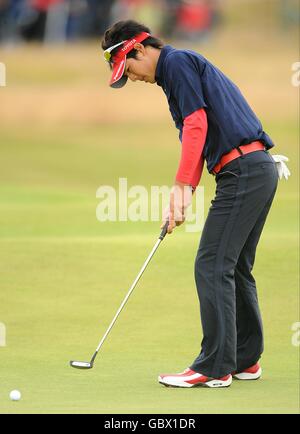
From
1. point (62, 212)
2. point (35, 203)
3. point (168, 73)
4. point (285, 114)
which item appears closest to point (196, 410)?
point (168, 73)

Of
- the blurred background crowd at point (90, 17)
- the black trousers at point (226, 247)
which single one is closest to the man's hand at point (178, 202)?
the black trousers at point (226, 247)

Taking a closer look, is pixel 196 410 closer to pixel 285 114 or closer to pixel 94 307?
pixel 94 307

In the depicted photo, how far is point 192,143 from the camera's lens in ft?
19.1

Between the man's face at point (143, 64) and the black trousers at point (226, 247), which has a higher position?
the man's face at point (143, 64)

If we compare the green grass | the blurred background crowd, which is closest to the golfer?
the green grass

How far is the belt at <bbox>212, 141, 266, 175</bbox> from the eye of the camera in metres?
5.89

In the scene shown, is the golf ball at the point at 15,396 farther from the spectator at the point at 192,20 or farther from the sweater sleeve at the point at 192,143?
the spectator at the point at 192,20

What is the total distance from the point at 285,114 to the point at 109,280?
1689 cm

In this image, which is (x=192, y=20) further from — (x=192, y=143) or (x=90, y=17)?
(x=192, y=143)

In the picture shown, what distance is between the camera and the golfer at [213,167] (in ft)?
19.1

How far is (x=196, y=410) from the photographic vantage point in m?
5.12

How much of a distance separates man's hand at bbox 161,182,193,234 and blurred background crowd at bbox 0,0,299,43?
24.1 meters

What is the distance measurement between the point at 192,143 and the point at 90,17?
26.1 m

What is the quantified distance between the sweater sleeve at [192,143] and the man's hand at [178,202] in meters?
0.04
